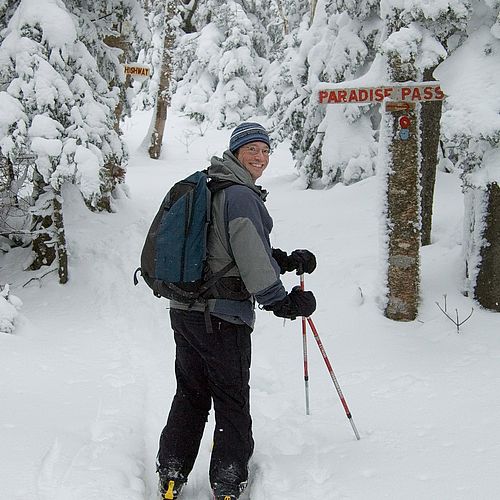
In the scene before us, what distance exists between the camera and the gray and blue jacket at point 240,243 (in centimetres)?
368

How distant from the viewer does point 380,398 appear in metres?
5.48

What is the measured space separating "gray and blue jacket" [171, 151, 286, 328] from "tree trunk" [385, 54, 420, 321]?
2893 millimetres

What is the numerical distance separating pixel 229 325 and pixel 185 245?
630mm

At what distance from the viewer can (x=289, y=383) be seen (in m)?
6.14

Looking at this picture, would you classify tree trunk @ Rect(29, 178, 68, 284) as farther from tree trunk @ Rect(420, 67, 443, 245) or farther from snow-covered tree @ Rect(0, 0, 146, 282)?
tree trunk @ Rect(420, 67, 443, 245)

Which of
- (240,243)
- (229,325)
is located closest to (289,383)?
(229,325)

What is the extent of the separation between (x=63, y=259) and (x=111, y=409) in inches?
149

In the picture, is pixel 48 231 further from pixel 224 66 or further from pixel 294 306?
pixel 224 66

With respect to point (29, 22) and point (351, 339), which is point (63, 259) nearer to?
point (29, 22)

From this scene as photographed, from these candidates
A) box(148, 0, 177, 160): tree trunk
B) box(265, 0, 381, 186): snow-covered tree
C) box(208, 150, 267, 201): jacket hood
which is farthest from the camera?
box(148, 0, 177, 160): tree trunk

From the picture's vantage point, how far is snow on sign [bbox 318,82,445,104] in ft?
19.5

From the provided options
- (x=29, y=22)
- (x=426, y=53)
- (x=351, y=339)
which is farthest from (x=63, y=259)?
(x=426, y=53)

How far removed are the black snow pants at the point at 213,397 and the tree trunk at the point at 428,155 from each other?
5.03 m

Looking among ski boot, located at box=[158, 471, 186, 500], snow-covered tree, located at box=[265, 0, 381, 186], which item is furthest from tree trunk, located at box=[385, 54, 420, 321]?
snow-covered tree, located at box=[265, 0, 381, 186]
